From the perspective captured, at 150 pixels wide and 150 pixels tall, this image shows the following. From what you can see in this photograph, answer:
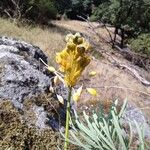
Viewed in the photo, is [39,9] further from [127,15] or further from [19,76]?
[19,76]

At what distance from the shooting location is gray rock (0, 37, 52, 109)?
4.61m

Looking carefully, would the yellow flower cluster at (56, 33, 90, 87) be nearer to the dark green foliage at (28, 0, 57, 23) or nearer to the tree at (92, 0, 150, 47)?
the dark green foliage at (28, 0, 57, 23)

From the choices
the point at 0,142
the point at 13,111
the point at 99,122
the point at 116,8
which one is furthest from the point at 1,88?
the point at 116,8

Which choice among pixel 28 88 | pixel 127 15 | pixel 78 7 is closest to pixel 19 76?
pixel 28 88

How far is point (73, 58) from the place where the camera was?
2.20 metres

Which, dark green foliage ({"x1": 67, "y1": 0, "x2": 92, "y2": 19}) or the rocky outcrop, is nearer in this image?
the rocky outcrop

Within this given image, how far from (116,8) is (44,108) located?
29871mm

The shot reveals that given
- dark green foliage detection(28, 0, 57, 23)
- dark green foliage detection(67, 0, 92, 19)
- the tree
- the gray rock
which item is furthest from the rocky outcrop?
dark green foliage detection(67, 0, 92, 19)

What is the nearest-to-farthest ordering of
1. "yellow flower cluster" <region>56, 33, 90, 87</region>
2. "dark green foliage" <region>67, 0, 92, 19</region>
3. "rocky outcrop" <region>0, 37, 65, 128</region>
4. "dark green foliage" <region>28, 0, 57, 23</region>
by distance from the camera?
"yellow flower cluster" <region>56, 33, 90, 87</region>, "rocky outcrop" <region>0, 37, 65, 128</region>, "dark green foliage" <region>28, 0, 57, 23</region>, "dark green foliage" <region>67, 0, 92, 19</region>

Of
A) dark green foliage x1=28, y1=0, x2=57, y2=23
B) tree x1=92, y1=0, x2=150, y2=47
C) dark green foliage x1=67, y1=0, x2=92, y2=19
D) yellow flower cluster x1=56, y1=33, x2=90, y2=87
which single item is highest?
yellow flower cluster x1=56, y1=33, x2=90, y2=87

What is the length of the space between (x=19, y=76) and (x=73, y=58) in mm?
2678

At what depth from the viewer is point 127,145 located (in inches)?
87.2

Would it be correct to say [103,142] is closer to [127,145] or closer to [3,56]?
[127,145]

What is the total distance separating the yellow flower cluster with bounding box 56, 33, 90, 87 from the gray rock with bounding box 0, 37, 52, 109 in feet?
7.68
